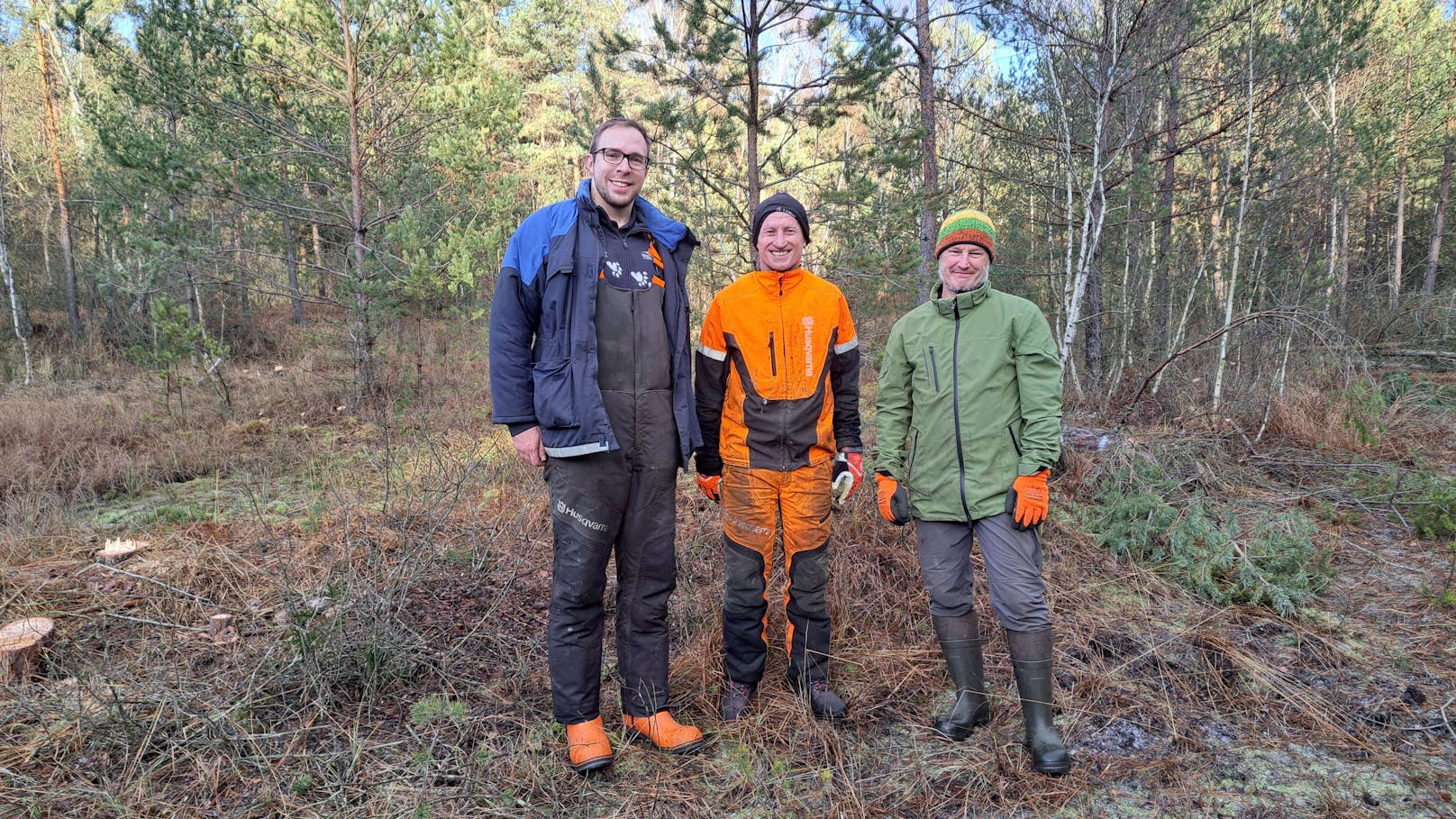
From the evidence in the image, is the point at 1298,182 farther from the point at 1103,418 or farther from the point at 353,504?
the point at 353,504

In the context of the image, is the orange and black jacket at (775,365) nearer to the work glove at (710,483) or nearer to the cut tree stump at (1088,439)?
the work glove at (710,483)

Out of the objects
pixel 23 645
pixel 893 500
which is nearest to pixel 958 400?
pixel 893 500

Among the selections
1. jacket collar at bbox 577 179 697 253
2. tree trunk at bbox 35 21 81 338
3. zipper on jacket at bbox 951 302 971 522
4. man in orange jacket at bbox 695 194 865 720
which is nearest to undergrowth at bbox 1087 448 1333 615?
zipper on jacket at bbox 951 302 971 522

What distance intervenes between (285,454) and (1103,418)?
811 cm

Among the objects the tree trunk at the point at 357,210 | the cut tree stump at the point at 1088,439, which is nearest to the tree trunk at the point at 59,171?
the tree trunk at the point at 357,210

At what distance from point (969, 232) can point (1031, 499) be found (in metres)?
1.06

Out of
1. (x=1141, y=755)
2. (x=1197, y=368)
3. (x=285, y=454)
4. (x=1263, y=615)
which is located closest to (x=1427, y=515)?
(x=1263, y=615)

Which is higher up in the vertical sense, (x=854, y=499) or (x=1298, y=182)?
(x=1298, y=182)

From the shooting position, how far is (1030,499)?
8.09 feet

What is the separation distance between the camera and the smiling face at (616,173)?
2.48 m

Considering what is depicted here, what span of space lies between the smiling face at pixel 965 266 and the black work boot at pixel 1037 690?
137 centimetres

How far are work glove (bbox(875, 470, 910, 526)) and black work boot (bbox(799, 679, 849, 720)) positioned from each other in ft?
2.55

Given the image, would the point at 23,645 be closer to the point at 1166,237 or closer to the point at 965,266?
the point at 965,266

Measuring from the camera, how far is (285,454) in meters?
6.61
